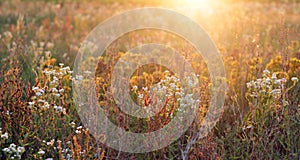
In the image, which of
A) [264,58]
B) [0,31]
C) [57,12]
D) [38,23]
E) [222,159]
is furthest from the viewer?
[57,12]

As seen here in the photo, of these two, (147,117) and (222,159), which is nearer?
→ (222,159)

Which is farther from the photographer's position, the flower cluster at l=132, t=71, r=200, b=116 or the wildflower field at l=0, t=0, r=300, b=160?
the flower cluster at l=132, t=71, r=200, b=116

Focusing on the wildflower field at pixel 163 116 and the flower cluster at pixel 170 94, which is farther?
the flower cluster at pixel 170 94

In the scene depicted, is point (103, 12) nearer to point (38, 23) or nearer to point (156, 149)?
point (38, 23)

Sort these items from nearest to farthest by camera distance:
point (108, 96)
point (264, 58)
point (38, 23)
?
1. point (108, 96)
2. point (264, 58)
3. point (38, 23)

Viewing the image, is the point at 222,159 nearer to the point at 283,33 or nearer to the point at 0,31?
the point at 283,33

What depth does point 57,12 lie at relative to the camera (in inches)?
373

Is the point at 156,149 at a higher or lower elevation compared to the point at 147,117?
lower

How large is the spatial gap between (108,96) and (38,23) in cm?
534

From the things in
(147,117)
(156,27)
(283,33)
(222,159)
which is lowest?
(222,159)

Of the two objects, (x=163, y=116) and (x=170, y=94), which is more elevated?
(x=170, y=94)

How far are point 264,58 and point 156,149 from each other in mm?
2451

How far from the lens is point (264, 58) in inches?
205

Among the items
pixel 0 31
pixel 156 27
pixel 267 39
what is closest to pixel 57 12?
pixel 0 31
